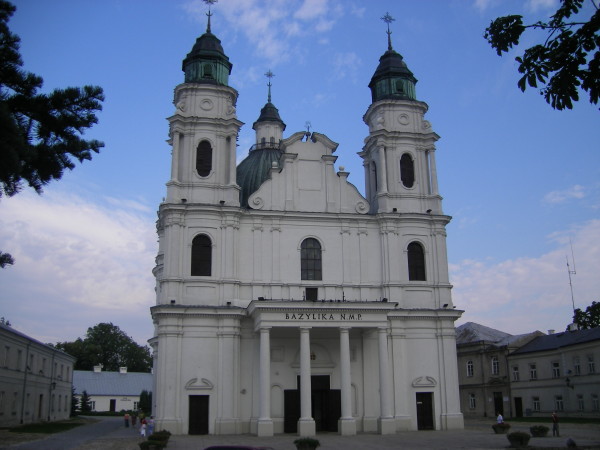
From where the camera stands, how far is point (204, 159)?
36.2 m

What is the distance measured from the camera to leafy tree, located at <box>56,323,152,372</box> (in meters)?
88.2

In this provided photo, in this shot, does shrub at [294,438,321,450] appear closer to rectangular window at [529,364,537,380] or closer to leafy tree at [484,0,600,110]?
leafy tree at [484,0,600,110]

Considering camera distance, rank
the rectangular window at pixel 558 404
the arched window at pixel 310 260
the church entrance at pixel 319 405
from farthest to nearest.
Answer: the rectangular window at pixel 558 404
the arched window at pixel 310 260
the church entrance at pixel 319 405

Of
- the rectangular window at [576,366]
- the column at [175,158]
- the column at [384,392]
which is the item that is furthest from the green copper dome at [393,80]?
the rectangular window at [576,366]

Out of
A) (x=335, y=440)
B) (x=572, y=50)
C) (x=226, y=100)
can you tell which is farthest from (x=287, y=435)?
(x=572, y=50)

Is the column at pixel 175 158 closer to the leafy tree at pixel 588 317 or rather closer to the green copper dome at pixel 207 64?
the green copper dome at pixel 207 64

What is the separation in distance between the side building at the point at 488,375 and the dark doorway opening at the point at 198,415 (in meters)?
32.3

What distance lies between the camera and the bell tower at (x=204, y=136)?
1393 inches

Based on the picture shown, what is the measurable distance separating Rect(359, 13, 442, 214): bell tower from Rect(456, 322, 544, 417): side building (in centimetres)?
2431

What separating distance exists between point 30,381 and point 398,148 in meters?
31.1

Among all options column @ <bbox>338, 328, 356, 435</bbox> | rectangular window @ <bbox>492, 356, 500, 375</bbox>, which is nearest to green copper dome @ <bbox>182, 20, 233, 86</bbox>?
column @ <bbox>338, 328, 356, 435</bbox>

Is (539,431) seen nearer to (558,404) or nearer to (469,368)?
(558,404)

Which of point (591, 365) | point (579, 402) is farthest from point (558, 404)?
point (591, 365)

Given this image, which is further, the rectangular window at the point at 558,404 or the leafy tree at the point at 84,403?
the leafy tree at the point at 84,403
